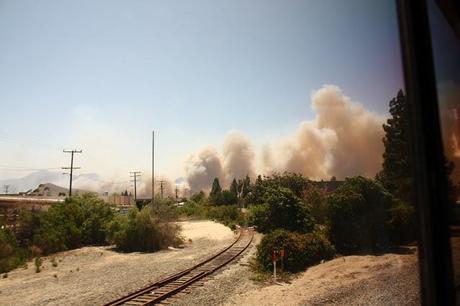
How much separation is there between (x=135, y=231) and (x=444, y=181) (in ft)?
70.5

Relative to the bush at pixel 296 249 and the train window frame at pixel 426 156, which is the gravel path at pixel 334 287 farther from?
the train window frame at pixel 426 156

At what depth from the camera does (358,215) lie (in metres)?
15.6

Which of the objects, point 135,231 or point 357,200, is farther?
point 135,231

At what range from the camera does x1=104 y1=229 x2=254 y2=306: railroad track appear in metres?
10.8

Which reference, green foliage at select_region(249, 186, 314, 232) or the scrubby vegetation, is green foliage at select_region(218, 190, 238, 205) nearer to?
the scrubby vegetation

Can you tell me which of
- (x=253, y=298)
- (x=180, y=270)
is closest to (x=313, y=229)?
(x=180, y=270)

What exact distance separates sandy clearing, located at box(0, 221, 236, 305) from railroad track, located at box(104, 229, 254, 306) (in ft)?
2.28

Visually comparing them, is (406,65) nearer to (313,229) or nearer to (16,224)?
(313,229)

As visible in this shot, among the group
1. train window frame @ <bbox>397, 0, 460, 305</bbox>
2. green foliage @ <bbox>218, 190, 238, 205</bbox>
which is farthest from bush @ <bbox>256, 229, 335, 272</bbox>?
green foliage @ <bbox>218, 190, 238, 205</bbox>

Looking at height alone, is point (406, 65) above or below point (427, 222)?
above

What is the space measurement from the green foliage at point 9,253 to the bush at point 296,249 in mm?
12291

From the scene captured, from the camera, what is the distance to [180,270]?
15484 millimetres

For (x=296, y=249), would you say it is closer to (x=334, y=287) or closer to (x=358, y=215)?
(x=358, y=215)

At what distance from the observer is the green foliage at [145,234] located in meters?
22.2
